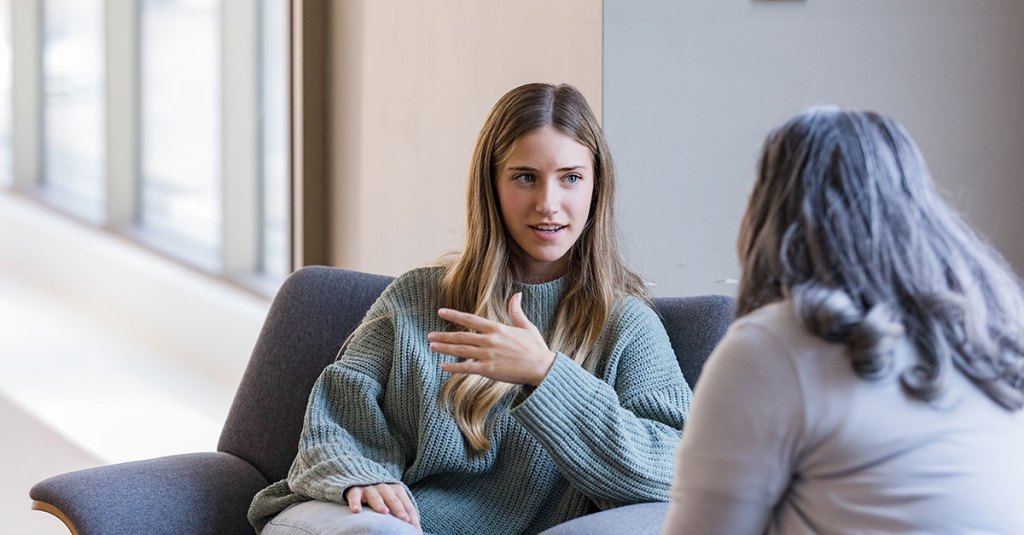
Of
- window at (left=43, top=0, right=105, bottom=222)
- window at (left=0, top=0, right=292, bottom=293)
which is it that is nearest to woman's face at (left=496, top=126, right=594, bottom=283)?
window at (left=0, top=0, right=292, bottom=293)

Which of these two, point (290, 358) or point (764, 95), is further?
point (764, 95)

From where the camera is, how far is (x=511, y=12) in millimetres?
3127

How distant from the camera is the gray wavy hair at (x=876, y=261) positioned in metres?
1.16

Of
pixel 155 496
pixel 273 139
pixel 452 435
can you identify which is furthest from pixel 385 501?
pixel 273 139

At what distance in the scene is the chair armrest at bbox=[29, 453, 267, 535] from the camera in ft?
6.66

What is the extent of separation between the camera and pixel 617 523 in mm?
1831

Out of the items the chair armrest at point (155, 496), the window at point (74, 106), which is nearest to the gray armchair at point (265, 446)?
the chair armrest at point (155, 496)

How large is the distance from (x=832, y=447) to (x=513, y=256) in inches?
43.0

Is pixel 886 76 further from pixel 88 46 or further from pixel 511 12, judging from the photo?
pixel 88 46

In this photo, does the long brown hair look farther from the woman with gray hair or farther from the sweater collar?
the woman with gray hair

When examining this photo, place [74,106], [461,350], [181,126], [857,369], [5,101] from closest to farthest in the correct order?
[857,369]
[461,350]
[181,126]
[74,106]
[5,101]

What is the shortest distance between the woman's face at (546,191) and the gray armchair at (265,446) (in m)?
0.31

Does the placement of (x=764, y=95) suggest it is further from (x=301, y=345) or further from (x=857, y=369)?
(x=857, y=369)

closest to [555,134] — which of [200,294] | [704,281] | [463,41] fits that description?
[704,281]
